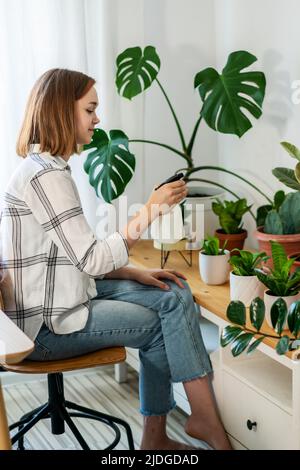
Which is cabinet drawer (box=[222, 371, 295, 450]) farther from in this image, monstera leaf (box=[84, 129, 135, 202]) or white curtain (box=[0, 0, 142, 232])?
white curtain (box=[0, 0, 142, 232])

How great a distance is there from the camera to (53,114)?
223cm

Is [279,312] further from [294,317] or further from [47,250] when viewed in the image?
[47,250]

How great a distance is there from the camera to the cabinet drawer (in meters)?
2.18

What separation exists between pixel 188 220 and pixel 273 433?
37.2 inches

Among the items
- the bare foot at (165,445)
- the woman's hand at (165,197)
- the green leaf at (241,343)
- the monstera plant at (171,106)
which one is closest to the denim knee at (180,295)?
the woman's hand at (165,197)

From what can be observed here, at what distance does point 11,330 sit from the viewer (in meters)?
1.80

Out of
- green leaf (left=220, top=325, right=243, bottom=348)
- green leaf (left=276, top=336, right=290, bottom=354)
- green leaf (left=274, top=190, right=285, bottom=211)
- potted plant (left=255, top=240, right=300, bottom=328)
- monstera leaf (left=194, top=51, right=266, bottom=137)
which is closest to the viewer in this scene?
green leaf (left=276, top=336, right=290, bottom=354)

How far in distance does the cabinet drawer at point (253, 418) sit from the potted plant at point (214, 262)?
13.4 inches

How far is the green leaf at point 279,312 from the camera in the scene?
2.04 metres

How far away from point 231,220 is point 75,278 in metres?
0.80

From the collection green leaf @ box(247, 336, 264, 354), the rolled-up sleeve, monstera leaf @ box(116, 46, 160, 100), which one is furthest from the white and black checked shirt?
monstera leaf @ box(116, 46, 160, 100)

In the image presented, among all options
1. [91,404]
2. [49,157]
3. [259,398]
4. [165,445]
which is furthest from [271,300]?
[91,404]

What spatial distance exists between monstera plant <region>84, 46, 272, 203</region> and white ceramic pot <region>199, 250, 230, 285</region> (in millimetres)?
341
